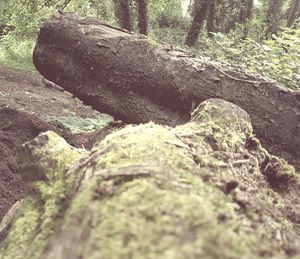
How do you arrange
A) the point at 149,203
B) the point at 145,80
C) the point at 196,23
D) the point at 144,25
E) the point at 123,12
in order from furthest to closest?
the point at 196,23
the point at 144,25
the point at 123,12
the point at 145,80
the point at 149,203

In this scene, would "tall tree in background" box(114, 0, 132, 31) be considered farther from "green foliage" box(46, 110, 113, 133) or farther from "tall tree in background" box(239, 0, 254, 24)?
"tall tree in background" box(239, 0, 254, 24)

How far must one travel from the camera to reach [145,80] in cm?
470

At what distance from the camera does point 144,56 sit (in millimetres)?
4723

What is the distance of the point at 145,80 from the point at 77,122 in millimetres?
2550

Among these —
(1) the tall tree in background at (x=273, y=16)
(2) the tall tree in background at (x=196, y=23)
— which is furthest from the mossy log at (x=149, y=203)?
(1) the tall tree in background at (x=273, y=16)

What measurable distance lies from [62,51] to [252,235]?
4.08m

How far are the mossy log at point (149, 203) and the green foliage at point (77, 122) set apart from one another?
392 cm

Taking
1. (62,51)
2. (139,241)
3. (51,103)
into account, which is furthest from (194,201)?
(51,103)

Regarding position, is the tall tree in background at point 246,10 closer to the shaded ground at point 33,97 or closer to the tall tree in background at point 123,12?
the tall tree in background at point 123,12

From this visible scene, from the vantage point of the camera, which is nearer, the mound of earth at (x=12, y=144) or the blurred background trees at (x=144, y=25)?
the mound of earth at (x=12, y=144)

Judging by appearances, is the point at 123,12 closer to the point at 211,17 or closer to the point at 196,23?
the point at 196,23

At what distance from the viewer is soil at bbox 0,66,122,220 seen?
168 inches

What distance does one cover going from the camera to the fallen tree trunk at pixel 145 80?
4.33m

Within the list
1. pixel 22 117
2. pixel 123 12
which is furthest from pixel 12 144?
pixel 123 12
